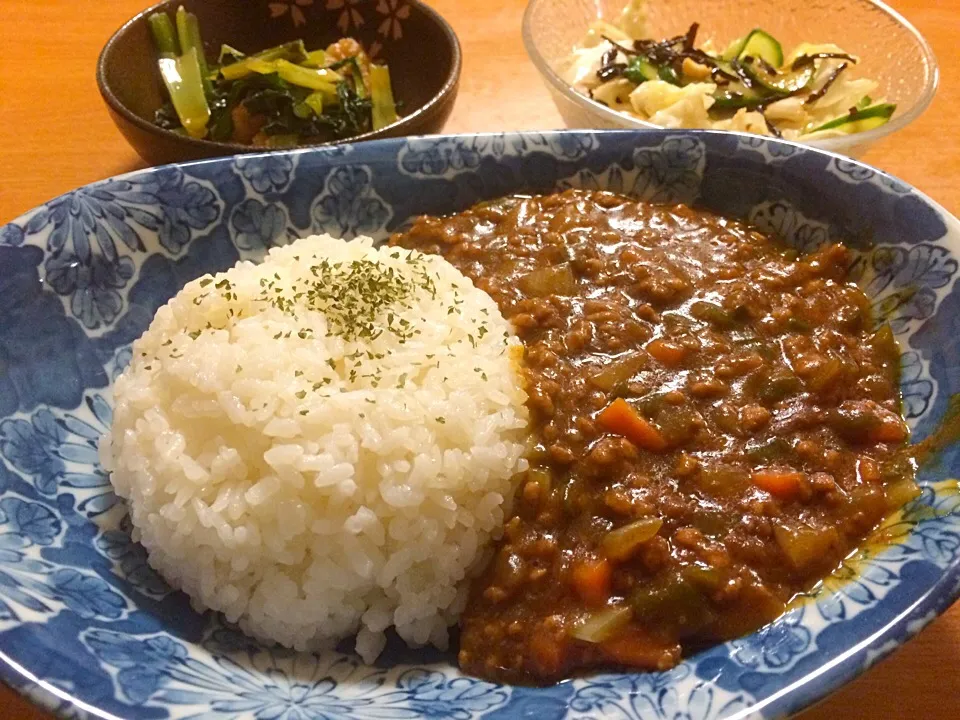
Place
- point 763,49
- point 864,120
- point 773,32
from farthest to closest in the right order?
1. point 773,32
2. point 763,49
3. point 864,120

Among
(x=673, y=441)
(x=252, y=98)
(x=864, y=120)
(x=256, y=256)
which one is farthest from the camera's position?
(x=252, y=98)

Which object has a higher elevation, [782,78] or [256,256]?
[782,78]

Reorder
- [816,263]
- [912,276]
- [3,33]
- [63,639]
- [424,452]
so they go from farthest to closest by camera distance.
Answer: [3,33] < [816,263] < [912,276] < [424,452] < [63,639]

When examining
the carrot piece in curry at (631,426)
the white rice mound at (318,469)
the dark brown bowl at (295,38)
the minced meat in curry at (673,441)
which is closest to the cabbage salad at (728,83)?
the dark brown bowl at (295,38)

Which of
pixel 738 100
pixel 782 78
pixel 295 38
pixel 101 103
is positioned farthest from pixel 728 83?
pixel 101 103

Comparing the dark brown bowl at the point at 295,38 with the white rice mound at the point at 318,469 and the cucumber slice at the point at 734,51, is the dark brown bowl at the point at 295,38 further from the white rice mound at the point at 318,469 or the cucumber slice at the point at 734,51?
the cucumber slice at the point at 734,51

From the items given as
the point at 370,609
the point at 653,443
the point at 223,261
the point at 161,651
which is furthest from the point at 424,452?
the point at 223,261

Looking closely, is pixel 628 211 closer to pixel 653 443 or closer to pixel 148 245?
pixel 653 443

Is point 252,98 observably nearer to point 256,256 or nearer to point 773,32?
point 256,256
